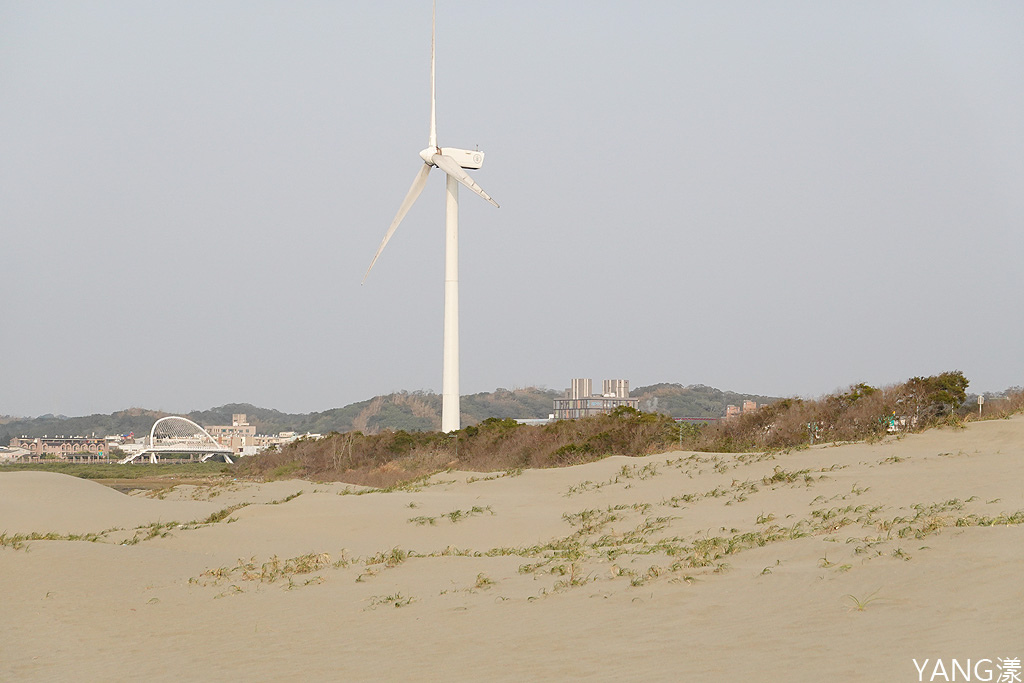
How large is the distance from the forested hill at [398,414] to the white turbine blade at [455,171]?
8477 cm

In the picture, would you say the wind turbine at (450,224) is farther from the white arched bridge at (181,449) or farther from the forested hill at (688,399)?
the forested hill at (688,399)

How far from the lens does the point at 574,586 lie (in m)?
10.7

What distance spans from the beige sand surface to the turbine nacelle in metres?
28.2

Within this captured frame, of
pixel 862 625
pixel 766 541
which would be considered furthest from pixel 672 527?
pixel 862 625

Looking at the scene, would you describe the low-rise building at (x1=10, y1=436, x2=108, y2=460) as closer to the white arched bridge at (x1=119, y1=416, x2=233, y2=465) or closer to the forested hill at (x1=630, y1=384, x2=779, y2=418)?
the white arched bridge at (x1=119, y1=416, x2=233, y2=465)

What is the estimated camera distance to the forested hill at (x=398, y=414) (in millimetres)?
136250

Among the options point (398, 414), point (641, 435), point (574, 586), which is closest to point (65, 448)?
point (398, 414)

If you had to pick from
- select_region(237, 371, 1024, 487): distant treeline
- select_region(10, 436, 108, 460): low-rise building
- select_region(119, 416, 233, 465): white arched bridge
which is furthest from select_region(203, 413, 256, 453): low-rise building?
select_region(237, 371, 1024, 487): distant treeline

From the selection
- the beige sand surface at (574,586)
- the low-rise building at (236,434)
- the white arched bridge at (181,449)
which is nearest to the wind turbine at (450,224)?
the beige sand surface at (574,586)

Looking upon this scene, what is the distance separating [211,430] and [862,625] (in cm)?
14597

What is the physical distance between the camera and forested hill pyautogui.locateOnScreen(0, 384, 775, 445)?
447 feet

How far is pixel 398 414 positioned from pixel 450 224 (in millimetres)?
107592

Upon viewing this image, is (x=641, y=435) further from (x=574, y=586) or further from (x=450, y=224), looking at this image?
(x=574, y=586)

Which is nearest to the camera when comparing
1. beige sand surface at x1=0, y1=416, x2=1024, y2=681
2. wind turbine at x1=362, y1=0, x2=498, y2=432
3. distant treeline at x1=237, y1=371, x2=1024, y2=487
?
beige sand surface at x1=0, y1=416, x2=1024, y2=681
